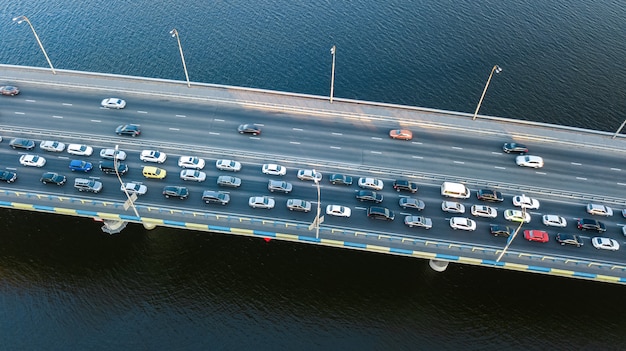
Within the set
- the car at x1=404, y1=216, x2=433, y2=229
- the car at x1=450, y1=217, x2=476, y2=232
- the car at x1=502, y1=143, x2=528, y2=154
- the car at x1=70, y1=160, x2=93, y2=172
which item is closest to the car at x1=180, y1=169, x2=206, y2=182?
the car at x1=70, y1=160, x2=93, y2=172

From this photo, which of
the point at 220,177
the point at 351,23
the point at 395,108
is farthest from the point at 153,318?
the point at 351,23

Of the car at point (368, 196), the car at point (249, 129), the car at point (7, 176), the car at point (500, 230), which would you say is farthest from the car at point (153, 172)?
the car at point (500, 230)

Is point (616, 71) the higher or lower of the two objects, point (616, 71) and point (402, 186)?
the higher

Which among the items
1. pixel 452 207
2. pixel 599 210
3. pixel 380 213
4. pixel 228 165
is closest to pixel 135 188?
pixel 228 165

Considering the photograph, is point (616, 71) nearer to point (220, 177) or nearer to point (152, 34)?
point (220, 177)

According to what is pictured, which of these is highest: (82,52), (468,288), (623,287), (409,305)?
(82,52)

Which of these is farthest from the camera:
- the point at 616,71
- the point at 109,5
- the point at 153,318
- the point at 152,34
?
the point at 109,5

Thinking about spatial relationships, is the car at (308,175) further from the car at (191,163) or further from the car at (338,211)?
the car at (191,163)

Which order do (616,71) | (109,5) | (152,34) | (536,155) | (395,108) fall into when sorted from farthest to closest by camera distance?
(109,5) < (152,34) < (616,71) < (395,108) < (536,155)

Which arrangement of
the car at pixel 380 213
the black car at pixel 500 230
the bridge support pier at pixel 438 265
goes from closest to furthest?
1. the black car at pixel 500 230
2. the car at pixel 380 213
3. the bridge support pier at pixel 438 265
